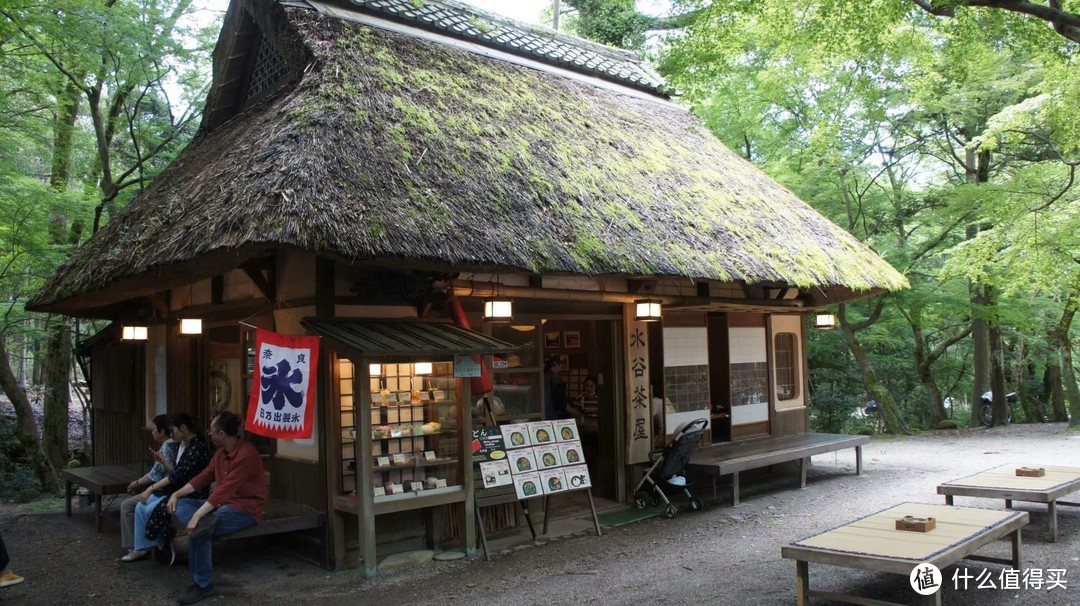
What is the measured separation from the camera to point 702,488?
10.1m

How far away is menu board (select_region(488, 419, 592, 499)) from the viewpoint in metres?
7.14

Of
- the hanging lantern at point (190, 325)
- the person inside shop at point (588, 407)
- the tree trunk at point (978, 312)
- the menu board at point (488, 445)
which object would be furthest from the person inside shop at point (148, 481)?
the tree trunk at point (978, 312)

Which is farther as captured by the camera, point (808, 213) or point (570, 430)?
point (808, 213)

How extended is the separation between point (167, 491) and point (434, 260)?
10.8 ft

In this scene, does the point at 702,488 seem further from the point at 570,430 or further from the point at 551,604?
the point at 551,604

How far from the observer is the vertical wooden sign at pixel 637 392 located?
9.06 m

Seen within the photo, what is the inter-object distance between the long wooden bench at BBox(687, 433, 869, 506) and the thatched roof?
2179 mm

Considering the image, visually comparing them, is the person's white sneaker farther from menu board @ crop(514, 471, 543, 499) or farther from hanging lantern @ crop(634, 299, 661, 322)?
hanging lantern @ crop(634, 299, 661, 322)

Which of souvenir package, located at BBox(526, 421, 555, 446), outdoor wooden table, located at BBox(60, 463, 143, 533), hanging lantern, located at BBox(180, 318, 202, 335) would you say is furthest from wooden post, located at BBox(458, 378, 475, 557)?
outdoor wooden table, located at BBox(60, 463, 143, 533)

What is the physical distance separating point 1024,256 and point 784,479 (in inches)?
229

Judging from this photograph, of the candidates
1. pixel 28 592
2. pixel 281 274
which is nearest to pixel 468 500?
pixel 281 274

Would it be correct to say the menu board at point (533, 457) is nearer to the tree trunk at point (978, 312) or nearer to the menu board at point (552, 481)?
the menu board at point (552, 481)

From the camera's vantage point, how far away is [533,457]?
24.3ft

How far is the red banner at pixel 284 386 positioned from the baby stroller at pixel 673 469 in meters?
4.15
